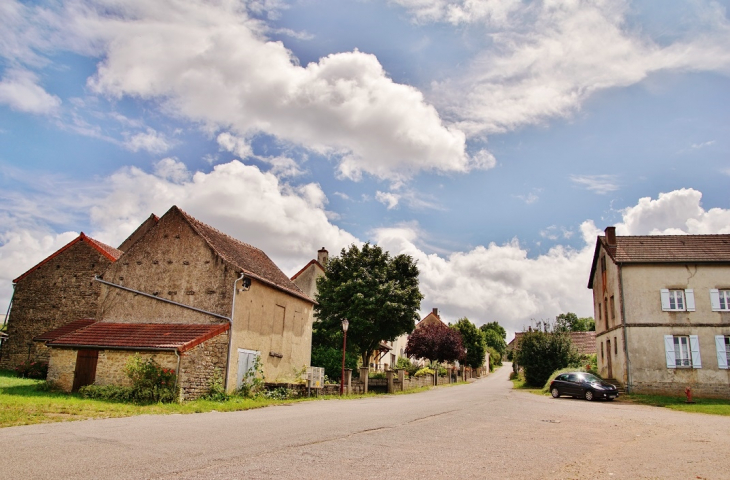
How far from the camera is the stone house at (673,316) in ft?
91.9

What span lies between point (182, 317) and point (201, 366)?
9.64 ft

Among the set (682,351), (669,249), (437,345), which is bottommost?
(682,351)

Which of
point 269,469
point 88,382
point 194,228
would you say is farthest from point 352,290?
point 269,469

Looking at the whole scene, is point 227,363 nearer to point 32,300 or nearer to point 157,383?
point 157,383

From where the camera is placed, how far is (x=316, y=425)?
1202 cm

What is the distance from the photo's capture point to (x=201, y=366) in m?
19.2

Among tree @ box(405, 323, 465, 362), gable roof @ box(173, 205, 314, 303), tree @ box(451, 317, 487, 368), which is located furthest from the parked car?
tree @ box(451, 317, 487, 368)

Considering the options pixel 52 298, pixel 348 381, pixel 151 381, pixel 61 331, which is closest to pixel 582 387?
pixel 348 381

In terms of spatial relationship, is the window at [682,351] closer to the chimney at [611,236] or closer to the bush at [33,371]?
the chimney at [611,236]

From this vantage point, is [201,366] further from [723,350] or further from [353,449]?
[723,350]

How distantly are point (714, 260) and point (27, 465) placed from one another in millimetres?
32443

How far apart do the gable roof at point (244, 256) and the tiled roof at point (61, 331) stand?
7.58 metres

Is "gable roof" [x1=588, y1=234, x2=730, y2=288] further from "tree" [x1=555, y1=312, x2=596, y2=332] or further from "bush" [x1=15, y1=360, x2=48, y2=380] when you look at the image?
"tree" [x1=555, y1=312, x2=596, y2=332]

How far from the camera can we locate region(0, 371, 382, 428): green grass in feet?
40.0
